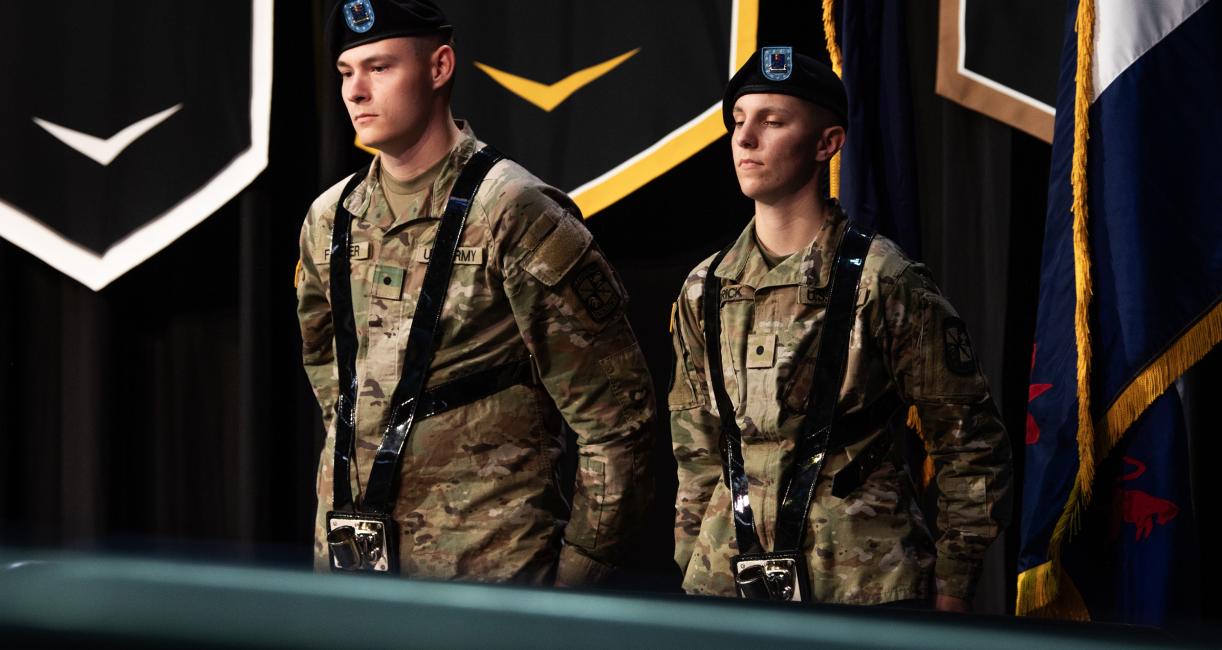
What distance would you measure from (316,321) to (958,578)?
972 mm

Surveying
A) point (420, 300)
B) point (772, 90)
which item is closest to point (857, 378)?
point (772, 90)

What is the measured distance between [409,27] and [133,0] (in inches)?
61.5

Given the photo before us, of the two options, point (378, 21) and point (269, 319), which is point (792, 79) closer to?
point (378, 21)

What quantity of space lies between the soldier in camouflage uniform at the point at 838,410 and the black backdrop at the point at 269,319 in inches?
29.8

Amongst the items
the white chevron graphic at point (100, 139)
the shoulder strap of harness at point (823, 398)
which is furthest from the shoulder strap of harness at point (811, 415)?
the white chevron graphic at point (100, 139)

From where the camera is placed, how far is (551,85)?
2875 millimetres

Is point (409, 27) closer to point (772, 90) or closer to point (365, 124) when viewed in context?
point (365, 124)

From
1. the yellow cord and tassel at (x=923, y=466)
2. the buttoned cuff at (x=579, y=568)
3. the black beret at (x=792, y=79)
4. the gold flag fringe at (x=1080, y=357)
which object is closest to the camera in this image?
the buttoned cuff at (x=579, y=568)

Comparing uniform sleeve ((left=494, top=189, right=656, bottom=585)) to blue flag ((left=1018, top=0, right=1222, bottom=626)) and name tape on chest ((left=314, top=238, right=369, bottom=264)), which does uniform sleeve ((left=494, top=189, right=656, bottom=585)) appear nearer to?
name tape on chest ((left=314, top=238, right=369, bottom=264))

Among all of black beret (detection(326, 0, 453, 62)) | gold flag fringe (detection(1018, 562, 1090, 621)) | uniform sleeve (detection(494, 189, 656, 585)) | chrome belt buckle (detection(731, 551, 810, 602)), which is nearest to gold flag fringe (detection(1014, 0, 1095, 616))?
gold flag fringe (detection(1018, 562, 1090, 621))

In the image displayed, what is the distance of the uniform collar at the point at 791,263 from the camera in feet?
6.07

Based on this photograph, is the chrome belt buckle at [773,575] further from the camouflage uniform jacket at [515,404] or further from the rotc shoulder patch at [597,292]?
the rotc shoulder patch at [597,292]

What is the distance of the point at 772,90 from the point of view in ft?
6.41

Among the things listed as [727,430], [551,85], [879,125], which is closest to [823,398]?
[727,430]
